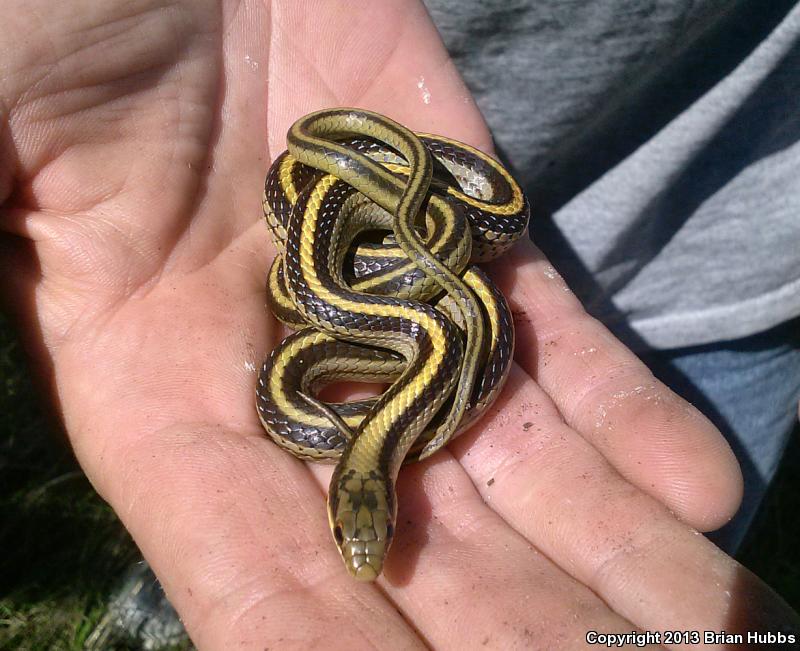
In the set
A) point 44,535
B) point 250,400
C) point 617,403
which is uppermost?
Answer: point 250,400

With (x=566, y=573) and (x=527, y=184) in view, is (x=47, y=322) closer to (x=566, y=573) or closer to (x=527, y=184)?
(x=566, y=573)

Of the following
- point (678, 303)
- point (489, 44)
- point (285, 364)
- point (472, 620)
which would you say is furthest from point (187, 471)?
point (678, 303)

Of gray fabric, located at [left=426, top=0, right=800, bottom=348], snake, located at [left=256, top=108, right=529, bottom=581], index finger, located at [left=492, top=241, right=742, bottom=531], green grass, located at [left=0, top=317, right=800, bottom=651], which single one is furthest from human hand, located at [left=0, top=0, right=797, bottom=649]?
green grass, located at [left=0, top=317, right=800, bottom=651]

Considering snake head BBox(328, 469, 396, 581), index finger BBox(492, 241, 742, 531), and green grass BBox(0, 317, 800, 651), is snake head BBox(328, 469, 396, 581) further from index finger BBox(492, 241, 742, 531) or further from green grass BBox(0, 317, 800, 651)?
green grass BBox(0, 317, 800, 651)

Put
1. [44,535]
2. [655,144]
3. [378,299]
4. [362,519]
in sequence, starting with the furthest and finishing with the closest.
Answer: [44,535] < [655,144] < [378,299] < [362,519]

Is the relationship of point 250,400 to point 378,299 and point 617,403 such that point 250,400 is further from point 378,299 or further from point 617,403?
point 617,403

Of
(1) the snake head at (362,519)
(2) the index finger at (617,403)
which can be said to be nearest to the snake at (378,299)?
(1) the snake head at (362,519)

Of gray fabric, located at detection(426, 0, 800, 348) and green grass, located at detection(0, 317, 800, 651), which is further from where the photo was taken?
green grass, located at detection(0, 317, 800, 651)

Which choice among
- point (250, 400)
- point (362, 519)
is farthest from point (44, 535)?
point (362, 519)
